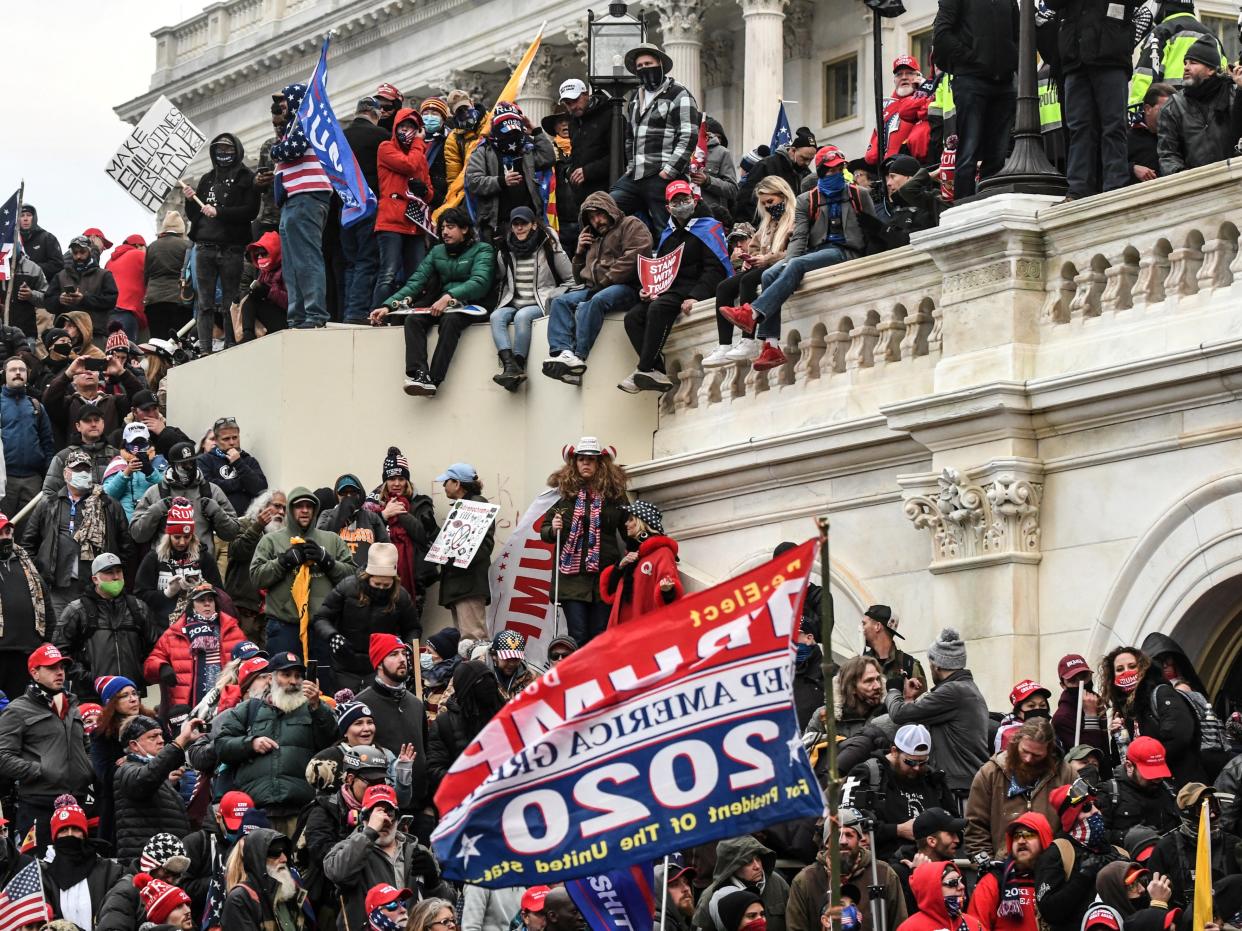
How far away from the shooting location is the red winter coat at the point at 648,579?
2158 centimetres

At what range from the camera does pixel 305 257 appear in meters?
25.5

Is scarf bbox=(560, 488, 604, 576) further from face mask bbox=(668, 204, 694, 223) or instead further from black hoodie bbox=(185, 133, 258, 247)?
black hoodie bbox=(185, 133, 258, 247)

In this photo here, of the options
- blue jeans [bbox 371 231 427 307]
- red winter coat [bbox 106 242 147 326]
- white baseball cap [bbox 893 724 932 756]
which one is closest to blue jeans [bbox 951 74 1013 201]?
white baseball cap [bbox 893 724 932 756]

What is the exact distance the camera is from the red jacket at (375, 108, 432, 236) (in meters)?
25.1

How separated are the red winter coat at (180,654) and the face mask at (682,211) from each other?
420 cm

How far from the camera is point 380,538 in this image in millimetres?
23406

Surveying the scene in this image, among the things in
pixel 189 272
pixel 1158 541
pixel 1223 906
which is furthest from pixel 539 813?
pixel 189 272

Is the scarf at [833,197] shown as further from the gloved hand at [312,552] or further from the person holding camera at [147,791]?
the person holding camera at [147,791]

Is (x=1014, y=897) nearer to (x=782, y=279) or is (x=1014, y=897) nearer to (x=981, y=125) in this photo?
(x=782, y=279)

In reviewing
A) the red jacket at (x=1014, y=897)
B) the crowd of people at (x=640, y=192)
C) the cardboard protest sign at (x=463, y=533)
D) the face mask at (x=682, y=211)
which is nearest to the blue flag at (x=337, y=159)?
the crowd of people at (x=640, y=192)

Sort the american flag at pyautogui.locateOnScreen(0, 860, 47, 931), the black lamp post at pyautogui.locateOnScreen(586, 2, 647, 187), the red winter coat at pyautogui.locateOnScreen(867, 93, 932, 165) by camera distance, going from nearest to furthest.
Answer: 1. the american flag at pyautogui.locateOnScreen(0, 860, 47, 931)
2. the red winter coat at pyautogui.locateOnScreen(867, 93, 932, 165)
3. the black lamp post at pyautogui.locateOnScreen(586, 2, 647, 187)

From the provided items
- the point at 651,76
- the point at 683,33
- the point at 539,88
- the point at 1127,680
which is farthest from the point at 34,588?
the point at 539,88

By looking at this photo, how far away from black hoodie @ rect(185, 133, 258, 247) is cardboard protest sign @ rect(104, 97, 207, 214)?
19.3 ft

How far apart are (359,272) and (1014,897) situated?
1164 centimetres
